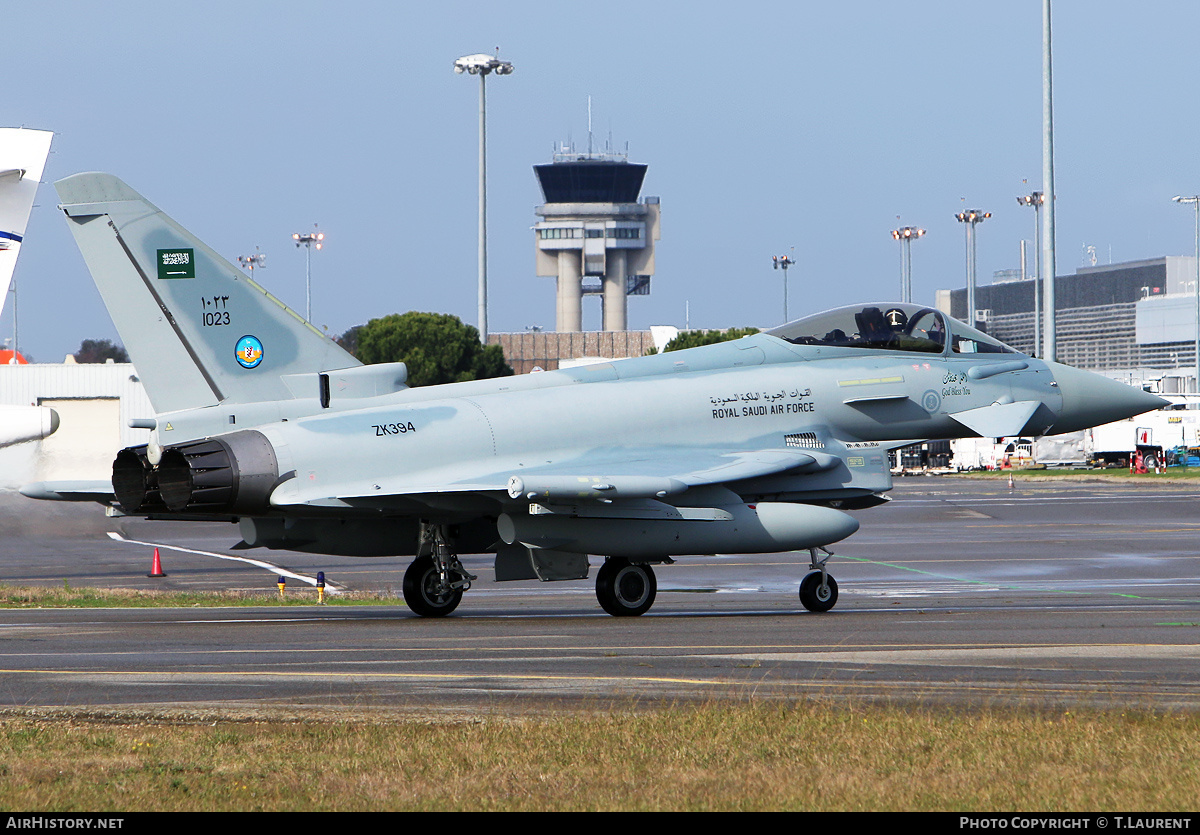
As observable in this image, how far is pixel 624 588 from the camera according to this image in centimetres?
1762

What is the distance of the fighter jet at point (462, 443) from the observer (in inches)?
626

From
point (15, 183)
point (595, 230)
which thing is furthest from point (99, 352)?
point (15, 183)

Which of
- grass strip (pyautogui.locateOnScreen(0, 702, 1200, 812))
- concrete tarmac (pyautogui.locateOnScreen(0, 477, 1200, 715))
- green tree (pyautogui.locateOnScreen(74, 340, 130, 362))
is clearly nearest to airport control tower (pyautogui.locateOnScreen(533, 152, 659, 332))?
green tree (pyautogui.locateOnScreen(74, 340, 130, 362))

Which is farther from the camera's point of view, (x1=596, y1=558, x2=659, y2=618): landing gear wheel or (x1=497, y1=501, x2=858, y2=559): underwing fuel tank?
(x1=596, y1=558, x2=659, y2=618): landing gear wheel

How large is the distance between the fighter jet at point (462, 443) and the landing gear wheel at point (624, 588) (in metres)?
0.03

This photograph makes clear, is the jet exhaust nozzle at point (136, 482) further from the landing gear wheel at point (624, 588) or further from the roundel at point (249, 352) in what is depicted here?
the landing gear wheel at point (624, 588)

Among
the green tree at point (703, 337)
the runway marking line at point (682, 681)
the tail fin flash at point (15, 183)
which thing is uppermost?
the green tree at point (703, 337)

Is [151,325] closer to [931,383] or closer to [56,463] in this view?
[931,383]

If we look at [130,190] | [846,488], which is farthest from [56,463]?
[846,488]

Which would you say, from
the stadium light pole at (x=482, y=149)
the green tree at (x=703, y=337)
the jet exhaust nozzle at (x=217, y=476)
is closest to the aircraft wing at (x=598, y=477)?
the jet exhaust nozzle at (x=217, y=476)

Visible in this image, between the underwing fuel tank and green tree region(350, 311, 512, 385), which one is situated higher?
green tree region(350, 311, 512, 385)

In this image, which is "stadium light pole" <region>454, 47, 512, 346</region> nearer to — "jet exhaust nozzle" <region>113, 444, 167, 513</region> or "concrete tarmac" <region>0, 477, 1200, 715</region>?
"concrete tarmac" <region>0, 477, 1200, 715</region>

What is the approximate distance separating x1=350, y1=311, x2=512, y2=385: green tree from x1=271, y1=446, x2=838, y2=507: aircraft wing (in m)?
91.9

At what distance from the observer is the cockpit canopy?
19.5m
